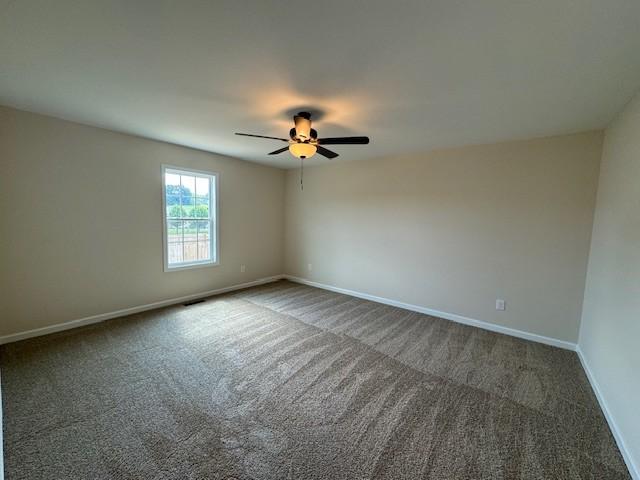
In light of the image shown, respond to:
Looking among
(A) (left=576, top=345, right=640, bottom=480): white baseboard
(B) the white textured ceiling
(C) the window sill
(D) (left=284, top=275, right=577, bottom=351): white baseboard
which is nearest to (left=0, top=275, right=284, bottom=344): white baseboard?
(C) the window sill

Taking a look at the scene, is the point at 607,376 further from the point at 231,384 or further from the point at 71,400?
the point at 71,400

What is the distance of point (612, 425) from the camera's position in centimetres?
182

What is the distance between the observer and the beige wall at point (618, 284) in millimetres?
1655

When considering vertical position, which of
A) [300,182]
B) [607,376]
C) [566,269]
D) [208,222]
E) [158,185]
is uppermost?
[300,182]

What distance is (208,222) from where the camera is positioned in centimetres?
452

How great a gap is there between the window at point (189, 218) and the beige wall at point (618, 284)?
495cm

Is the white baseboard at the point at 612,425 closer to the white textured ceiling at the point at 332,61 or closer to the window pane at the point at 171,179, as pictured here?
the white textured ceiling at the point at 332,61

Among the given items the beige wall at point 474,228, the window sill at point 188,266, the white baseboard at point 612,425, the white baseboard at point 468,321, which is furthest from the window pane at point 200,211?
the white baseboard at point 612,425

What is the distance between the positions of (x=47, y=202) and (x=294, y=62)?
330cm

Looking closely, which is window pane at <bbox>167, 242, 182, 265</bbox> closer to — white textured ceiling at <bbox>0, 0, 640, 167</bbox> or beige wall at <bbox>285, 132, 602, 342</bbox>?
white textured ceiling at <bbox>0, 0, 640, 167</bbox>

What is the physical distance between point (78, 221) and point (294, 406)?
339cm

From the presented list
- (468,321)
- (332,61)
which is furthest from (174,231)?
(468,321)

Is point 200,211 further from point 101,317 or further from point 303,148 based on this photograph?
point 303,148

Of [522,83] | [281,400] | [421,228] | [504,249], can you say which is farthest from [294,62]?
[504,249]
